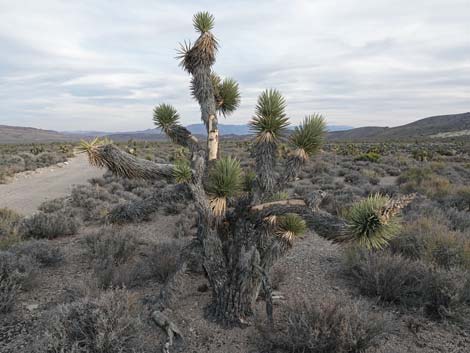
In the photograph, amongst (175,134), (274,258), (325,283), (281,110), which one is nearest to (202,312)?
(274,258)

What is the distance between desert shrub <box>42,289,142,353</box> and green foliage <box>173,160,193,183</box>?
1.53 m

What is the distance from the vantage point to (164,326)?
12.6 ft

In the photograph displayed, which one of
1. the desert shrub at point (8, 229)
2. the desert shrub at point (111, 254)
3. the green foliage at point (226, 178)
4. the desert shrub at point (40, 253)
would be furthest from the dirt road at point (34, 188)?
the green foliage at point (226, 178)

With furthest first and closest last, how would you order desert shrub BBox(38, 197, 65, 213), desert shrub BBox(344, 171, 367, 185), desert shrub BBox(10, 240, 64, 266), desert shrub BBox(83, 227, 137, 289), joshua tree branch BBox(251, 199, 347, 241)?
desert shrub BBox(344, 171, 367, 185) → desert shrub BBox(38, 197, 65, 213) → desert shrub BBox(10, 240, 64, 266) → desert shrub BBox(83, 227, 137, 289) → joshua tree branch BBox(251, 199, 347, 241)

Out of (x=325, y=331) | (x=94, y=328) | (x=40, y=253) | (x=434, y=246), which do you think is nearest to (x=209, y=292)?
(x=94, y=328)

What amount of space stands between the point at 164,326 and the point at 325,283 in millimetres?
2825

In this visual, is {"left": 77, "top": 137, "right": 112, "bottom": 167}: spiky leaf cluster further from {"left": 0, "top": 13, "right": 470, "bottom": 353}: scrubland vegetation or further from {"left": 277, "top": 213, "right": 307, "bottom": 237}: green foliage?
{"left": 277, "top": 213, "right": 307, "bottom": 237}: green foliage

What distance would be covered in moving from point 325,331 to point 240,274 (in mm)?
1219

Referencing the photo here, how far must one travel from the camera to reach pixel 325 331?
137 inches

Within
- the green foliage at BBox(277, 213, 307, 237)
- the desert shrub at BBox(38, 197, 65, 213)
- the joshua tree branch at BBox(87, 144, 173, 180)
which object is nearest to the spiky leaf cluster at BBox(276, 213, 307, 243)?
the green foliage at BBox(277, 213, 307, 237)

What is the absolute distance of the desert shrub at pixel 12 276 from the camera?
4.28 m

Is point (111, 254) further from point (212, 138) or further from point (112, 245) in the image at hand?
point (212, 138)

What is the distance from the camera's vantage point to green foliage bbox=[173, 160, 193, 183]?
3910 millimetres

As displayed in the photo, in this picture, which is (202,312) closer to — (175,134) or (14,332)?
(14,332)
